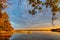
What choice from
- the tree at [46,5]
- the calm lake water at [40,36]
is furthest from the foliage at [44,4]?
the calm lake water at [40,36]

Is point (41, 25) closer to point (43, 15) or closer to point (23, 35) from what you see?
point (43, 15)

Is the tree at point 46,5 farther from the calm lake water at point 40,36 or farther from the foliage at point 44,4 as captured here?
the calm lake water at point 40,36

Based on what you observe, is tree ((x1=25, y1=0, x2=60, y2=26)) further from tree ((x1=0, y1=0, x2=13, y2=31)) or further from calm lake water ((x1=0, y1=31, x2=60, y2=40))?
tree ((x1=0, y1=0, x2=13, y2=31))

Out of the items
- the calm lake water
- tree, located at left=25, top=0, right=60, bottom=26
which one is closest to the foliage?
tree, located at left=25, top=0, right=60, bottom=26

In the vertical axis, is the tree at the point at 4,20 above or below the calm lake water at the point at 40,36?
above

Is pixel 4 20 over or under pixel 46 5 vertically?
under

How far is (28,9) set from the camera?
2.05 m

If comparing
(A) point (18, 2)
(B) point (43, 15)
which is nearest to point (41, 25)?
(B) point (43, 15)

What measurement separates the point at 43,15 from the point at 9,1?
19.0 inches

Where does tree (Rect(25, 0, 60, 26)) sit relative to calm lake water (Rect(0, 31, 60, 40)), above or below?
above

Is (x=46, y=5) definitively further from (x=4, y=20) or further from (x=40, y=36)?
(x=4, y=20)

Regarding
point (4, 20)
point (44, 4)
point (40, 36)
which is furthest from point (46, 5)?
point (4, 20)

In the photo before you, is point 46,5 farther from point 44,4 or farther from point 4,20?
point 4,20

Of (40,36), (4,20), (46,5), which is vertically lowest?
(40,36)
